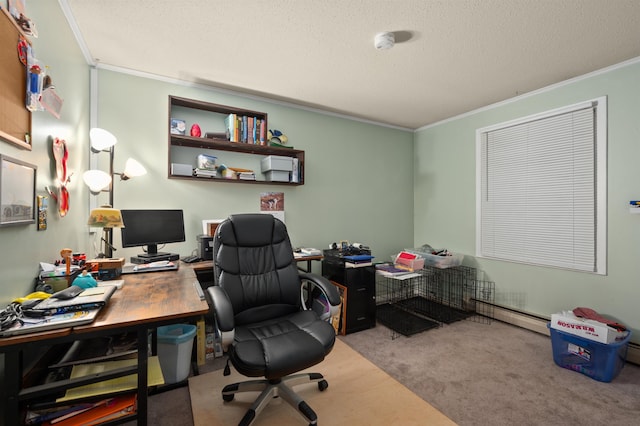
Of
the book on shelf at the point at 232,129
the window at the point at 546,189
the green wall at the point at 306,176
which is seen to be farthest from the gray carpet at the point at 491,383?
the book on shelf at the point at 232,129

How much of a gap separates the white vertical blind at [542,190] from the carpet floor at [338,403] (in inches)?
82.7

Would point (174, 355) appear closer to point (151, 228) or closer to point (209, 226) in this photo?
point (151, 228)

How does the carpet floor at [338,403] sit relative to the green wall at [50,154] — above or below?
below

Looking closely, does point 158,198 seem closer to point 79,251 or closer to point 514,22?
point 79,251

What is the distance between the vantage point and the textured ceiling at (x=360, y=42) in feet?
5.68

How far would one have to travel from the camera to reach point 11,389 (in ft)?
3.26

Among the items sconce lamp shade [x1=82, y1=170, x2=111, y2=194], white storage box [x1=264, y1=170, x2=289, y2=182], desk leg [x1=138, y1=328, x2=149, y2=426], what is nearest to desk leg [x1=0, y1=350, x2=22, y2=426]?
desk leg [x1=138, y1=328, x2=149, y2=426]

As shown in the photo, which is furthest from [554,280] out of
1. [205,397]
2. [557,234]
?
[205,397]

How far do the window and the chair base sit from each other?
8.42ft

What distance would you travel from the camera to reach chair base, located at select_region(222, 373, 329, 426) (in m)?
1.55

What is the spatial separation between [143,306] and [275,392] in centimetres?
97

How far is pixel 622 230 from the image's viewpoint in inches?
92.9

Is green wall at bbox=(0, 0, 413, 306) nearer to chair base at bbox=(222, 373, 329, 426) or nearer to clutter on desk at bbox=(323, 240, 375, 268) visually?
clutter on desk at bbox=(323, 240, 375, 268)

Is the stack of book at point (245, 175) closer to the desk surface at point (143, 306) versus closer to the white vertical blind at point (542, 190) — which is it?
the desk surface at point (143, 306)
